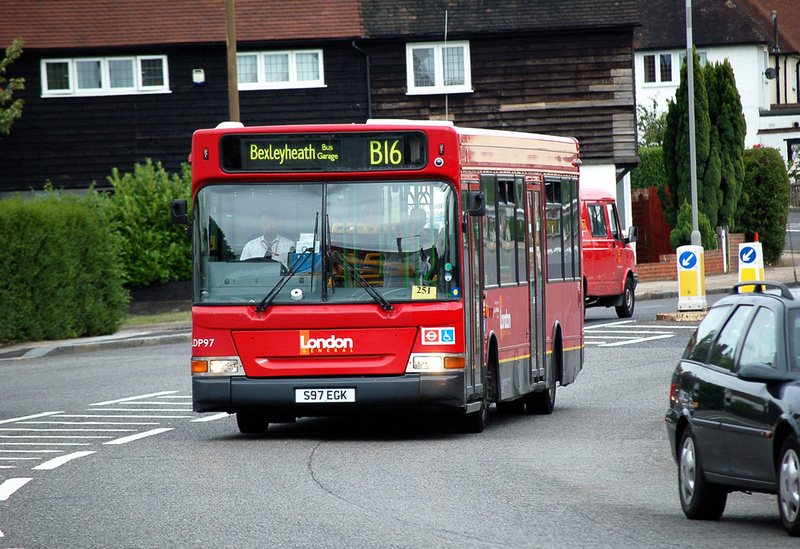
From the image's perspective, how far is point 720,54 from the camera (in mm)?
76312

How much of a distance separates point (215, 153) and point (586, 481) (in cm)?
475

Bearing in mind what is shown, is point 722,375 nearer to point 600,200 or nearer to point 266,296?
point 266,296

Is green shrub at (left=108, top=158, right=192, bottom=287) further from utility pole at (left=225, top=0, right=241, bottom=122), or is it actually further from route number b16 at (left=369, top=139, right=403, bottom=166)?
route number b16 at (left=369, top=139, right=403, bottom=166)

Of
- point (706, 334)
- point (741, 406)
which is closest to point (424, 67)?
point (706, 334)

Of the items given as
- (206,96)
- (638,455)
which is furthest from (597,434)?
(206,96)

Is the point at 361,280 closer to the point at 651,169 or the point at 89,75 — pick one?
the point at 89,75

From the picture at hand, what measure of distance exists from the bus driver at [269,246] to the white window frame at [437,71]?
2706 cm

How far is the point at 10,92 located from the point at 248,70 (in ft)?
21.3

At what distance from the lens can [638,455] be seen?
37.7 ft

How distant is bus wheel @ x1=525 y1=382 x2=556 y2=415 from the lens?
49.1 ft

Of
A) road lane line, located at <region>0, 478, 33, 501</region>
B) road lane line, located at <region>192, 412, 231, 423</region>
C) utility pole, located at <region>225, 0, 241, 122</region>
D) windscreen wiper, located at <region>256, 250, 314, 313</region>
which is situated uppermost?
utility pole, located at <region>225, 0, 241, 122</region>

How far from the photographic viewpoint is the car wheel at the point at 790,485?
7.14 meters

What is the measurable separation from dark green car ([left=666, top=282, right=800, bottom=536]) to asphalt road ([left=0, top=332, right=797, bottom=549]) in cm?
26

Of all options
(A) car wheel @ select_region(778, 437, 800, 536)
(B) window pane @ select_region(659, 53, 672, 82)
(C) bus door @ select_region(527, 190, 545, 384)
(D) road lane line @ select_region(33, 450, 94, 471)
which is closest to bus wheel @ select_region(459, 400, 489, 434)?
(C) bus door @ select_region(527, 190, 545, 384)
